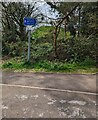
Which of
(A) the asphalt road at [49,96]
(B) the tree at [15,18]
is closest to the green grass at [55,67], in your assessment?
(A) the asphalt road at [49,96]

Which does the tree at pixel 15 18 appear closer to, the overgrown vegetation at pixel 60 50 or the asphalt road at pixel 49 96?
the overgrown vegetation at pixel 60 50

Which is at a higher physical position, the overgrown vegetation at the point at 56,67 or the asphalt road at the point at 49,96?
the overgrown vegetation at the point at 56,67

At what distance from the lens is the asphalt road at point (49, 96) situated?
431cm

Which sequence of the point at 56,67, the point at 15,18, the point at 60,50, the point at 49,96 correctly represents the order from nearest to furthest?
the point at 49,96
the point at 56,67
the point at 60,50
the point at 15,18

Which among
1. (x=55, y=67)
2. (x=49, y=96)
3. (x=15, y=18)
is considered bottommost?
(x=49, y=96)

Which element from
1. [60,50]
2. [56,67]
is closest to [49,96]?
[56,67]

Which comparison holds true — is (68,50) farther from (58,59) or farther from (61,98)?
(61,98)

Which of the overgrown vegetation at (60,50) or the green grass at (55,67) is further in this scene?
the overgrown vegetation at (60,50)

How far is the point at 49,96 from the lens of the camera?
211 inches

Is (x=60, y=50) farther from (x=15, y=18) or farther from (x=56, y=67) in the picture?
(x=15, y=18)

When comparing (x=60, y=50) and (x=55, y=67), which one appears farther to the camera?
(x=60, y=50)

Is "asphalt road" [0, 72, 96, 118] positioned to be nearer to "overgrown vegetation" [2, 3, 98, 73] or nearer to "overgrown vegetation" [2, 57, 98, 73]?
"overgrown vegetation" [2, 57, 98, 73]

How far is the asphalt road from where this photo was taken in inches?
170

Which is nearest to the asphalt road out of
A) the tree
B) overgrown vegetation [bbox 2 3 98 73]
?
overgrown vegetation [bbox 2 3 98 73]
